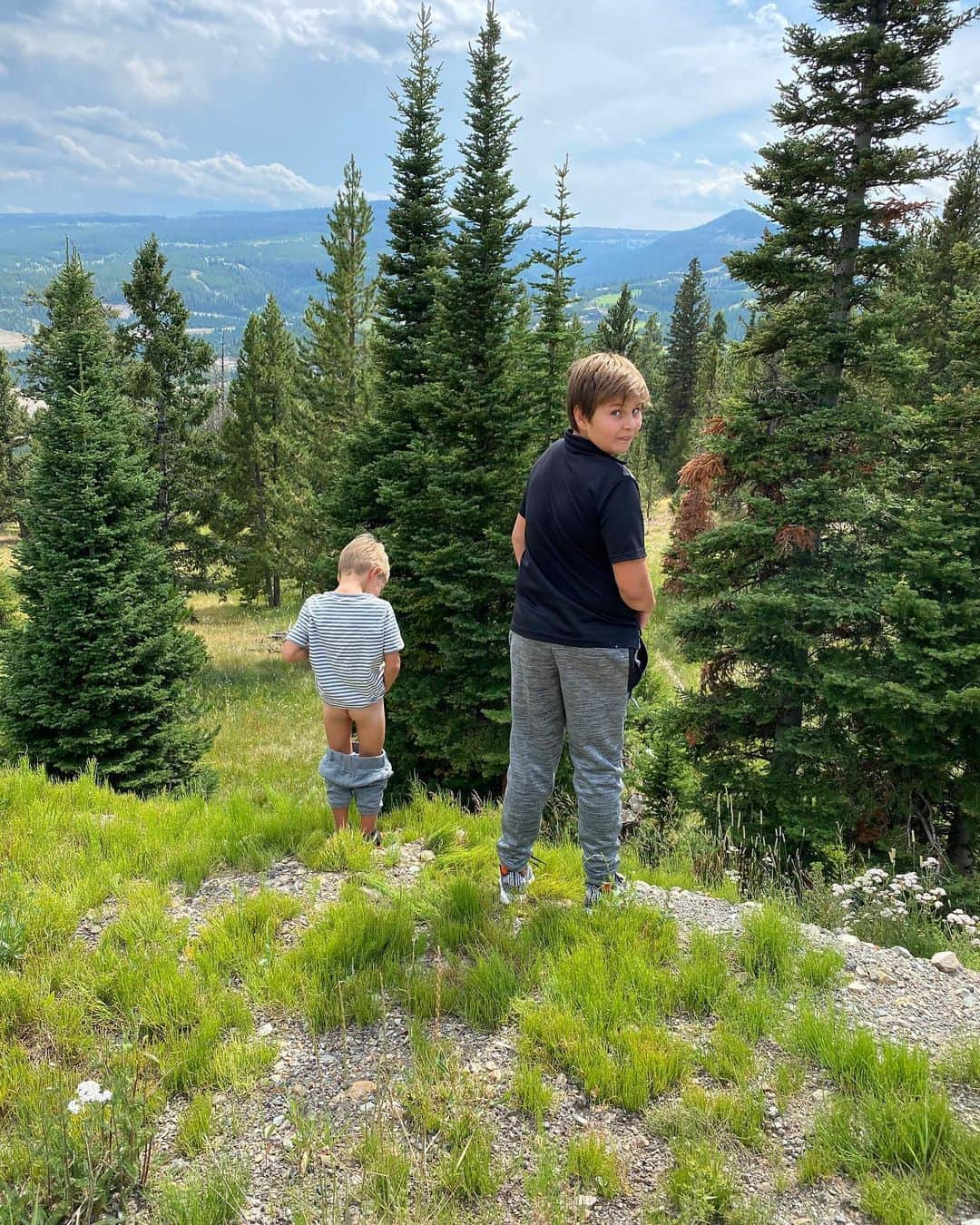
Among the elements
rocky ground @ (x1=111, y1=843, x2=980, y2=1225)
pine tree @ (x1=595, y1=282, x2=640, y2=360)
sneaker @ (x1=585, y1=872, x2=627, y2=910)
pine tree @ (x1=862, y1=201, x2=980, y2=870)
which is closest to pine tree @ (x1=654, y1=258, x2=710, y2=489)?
pine tree @ (x1=595, y1=282, x2=640, y2=360)

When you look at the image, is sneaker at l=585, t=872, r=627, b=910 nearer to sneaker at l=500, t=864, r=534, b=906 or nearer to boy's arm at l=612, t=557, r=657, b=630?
sneaker at l=500, t=864, r=534, b=906

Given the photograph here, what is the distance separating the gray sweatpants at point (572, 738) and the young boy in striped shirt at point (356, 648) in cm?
128

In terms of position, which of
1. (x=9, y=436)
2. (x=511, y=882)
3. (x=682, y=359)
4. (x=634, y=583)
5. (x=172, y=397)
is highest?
(x=682, y=359)

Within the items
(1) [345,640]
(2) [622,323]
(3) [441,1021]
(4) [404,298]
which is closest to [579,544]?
A: (1) [345,640]

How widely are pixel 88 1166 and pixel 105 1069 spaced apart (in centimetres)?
51

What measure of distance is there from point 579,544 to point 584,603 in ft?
0.93

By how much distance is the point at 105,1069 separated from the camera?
2578mm

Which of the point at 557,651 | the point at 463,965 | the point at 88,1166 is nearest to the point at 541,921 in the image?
the point at 463,965

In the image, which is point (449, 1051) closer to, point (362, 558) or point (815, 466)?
point (362, 558)

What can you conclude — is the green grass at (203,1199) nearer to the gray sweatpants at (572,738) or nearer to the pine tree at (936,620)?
the gray sweatpants at (572,738)

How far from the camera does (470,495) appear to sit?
13.3 m

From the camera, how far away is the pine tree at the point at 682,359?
205 ft

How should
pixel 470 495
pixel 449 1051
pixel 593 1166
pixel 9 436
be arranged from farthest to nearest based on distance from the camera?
pixel 9 436
pixel 470 495
pixel 449 1051
pixel 593 1166

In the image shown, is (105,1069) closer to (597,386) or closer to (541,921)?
(541,921)
